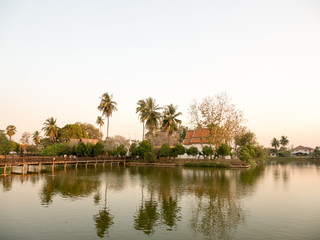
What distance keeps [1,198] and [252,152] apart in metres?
59.2

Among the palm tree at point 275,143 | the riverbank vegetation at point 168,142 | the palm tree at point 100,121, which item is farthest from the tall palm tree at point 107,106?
the palm tree at point 275,143

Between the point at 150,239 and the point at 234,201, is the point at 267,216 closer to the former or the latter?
the point at 234,201

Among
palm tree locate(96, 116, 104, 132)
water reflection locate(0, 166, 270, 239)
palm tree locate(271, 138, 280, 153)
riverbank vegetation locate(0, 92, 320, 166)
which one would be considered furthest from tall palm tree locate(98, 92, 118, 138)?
palm tree locate(271, 138, 280, 153)

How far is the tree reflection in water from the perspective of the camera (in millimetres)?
14219

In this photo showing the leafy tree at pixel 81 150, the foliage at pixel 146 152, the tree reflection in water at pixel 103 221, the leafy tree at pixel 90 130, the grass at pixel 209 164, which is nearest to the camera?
the tree reflection in water at pixel 103 221


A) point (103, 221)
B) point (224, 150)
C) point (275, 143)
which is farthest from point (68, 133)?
point (275, 143)

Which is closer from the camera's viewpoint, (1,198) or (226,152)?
(1,198)

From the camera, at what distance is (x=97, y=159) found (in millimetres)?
65125

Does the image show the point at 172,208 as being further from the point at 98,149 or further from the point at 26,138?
the point at 26,138

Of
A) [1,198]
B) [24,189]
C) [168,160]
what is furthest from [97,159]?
[1,198]

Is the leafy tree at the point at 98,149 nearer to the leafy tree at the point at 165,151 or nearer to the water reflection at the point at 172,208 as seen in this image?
the leafy tree at the point at 165,151

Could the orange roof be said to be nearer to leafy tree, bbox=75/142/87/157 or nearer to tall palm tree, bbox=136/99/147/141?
tall palm tree, bbox=136/99/147/141

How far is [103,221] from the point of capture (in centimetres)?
1612

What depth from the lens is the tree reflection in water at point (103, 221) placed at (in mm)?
14219
